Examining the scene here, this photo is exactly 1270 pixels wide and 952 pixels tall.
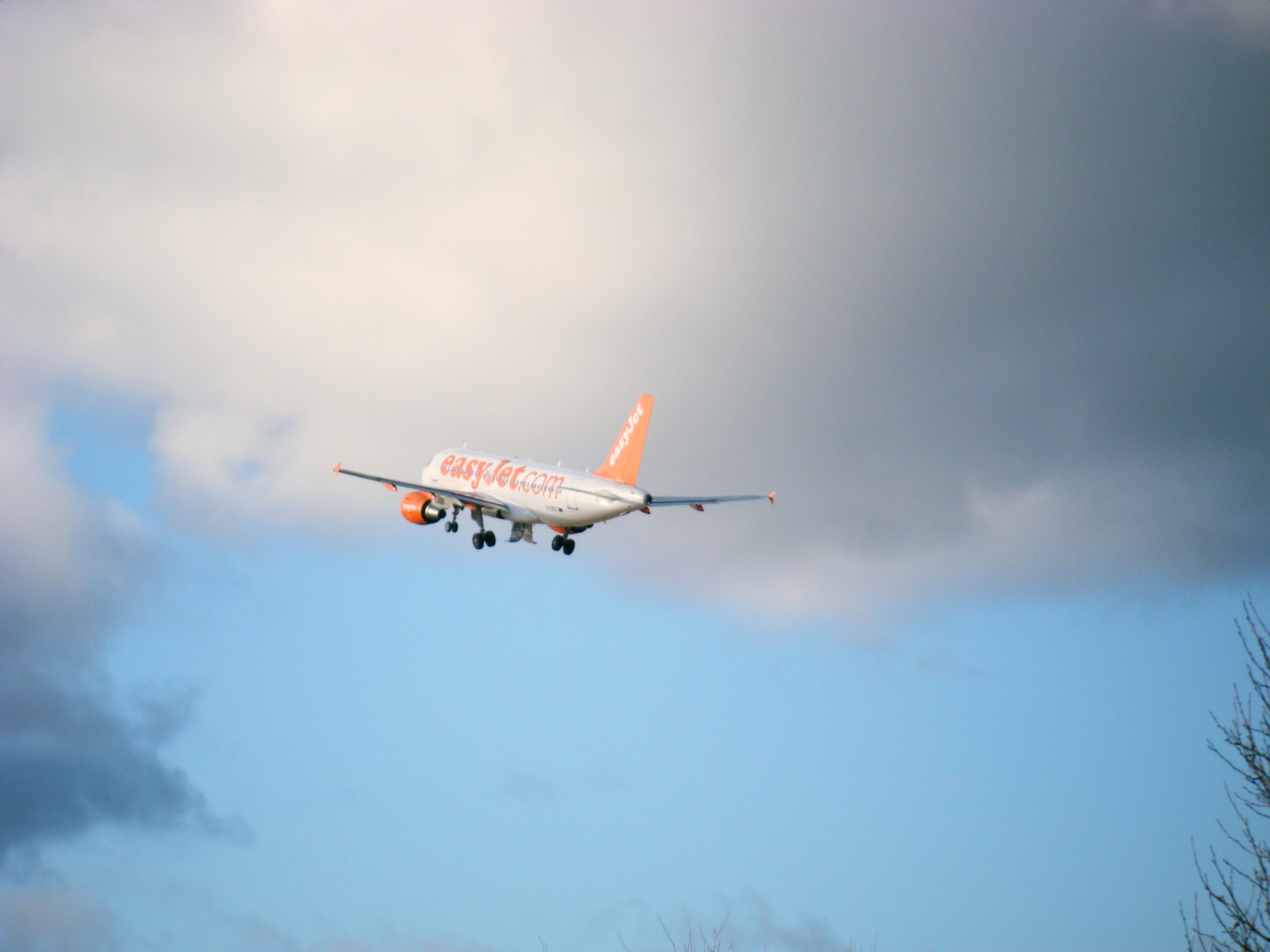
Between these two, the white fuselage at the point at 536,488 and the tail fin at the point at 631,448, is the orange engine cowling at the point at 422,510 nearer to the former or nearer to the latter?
the white fuselage at the point at 536,488

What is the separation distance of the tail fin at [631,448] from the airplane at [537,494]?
0.11ft

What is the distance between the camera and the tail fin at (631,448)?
8294 centimetres

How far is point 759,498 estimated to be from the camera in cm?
8312

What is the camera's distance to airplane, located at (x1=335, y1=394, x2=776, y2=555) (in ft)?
264

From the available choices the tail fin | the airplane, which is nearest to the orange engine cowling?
the airplane

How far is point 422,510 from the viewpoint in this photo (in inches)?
3681

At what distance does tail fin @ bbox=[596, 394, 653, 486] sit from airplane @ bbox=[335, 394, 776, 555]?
34 mm

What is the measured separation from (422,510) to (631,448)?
18021mm

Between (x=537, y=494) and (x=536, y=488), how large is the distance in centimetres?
41

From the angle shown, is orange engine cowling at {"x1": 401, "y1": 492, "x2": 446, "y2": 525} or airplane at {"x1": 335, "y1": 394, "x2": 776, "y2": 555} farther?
orange engine cowling at {"x1": 401, "y1": 492, "x2": 446, "y2": 525}

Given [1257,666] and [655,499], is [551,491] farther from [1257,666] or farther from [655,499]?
[1257,666]

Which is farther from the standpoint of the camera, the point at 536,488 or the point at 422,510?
the point at 422,510

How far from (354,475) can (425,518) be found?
36.7 ft

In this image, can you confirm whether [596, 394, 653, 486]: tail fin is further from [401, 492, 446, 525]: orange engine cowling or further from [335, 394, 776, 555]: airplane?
[401, 492, 446, 525]: orange engine cowling
